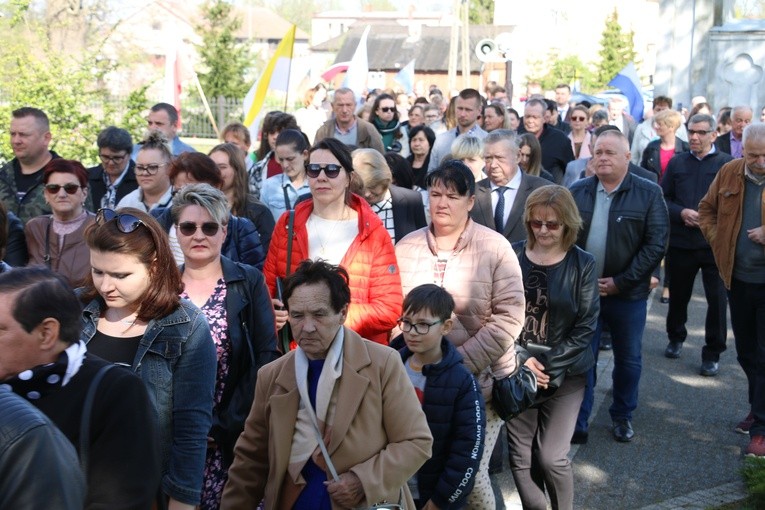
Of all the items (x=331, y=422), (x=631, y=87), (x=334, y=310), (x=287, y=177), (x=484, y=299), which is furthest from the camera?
(x=631, y=87)

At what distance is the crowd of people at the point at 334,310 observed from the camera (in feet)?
10.1

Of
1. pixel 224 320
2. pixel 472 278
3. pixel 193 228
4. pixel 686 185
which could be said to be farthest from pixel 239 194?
pixel 686 185

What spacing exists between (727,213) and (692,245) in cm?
205

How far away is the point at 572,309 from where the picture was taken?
6168 mm

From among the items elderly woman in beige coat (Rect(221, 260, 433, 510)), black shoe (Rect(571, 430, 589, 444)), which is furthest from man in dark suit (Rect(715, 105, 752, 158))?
elderly woman in beige coat (Rect(221, 260, 433, 510))

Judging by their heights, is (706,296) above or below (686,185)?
below

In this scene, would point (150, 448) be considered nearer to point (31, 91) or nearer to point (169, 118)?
point (169, 118)

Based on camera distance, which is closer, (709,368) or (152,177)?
(152,177)

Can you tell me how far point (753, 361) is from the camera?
26.3 ft

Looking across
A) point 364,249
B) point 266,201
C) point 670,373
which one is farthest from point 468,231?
point 670,373

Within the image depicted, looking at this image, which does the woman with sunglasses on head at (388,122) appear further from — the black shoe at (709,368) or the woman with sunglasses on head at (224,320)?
the woman with sunglasses on head at (224,320)

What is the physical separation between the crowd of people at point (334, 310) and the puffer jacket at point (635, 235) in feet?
0.05

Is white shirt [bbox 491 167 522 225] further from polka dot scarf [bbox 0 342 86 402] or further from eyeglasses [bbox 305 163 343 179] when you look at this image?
polka dot scarf [bbox 0 342 86 402]

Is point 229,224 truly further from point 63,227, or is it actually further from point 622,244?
point 622,244
